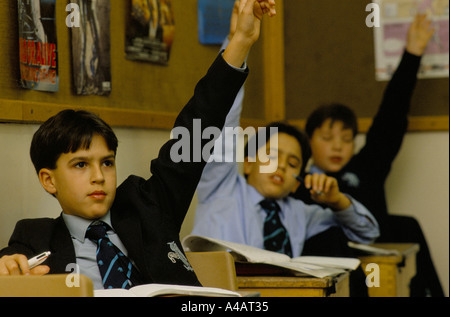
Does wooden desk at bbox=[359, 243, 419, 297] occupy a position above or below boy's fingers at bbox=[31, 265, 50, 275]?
below

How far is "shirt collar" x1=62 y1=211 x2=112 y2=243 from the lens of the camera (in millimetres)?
1257

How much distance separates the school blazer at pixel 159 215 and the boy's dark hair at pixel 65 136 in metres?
0.11

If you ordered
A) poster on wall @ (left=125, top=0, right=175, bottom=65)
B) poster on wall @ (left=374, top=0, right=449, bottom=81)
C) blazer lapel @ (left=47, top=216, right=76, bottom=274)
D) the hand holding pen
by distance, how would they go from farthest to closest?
poster on wall @ (left=374, top=0, right=449, bottom=81)
poster on wall @ (left=125, top=0, right=175, bottom=65)
blazer lapel @ (left=47, top=216, right=76, bottom=274)
the hand holding pen

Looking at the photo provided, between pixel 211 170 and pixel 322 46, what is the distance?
3.68 ft

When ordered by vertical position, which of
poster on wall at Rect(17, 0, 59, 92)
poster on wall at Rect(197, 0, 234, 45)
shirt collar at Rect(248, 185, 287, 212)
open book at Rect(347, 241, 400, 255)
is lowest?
open book at Rect(347, 241, 400, 255)

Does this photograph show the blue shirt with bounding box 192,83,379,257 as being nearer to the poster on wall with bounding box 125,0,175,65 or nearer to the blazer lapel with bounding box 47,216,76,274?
the poster on wall with bounding box 125,0,175,65

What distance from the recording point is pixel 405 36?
105 inches

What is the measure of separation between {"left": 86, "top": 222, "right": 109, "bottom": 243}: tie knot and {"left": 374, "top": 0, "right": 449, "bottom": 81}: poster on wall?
1.74 meters

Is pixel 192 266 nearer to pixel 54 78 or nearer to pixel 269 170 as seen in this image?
pixel 54 78

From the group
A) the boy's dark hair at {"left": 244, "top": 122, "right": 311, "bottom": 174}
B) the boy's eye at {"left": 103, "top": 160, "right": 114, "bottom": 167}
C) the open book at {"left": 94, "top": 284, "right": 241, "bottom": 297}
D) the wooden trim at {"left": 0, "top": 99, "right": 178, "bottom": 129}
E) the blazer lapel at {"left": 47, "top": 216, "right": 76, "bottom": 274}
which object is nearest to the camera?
the open book at {"left": 94, "top": 284, "right": 241, "bottom": 297}

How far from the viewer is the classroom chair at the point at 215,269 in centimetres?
126

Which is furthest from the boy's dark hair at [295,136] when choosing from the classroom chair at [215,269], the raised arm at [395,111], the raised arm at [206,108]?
the classroom chair at [215,269]

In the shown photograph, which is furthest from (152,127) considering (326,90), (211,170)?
(326,90)

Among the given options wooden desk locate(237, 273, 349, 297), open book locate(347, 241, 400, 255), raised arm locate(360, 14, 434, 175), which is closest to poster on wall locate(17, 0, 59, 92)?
wooden desk locate(237, 273, 349, 297)
